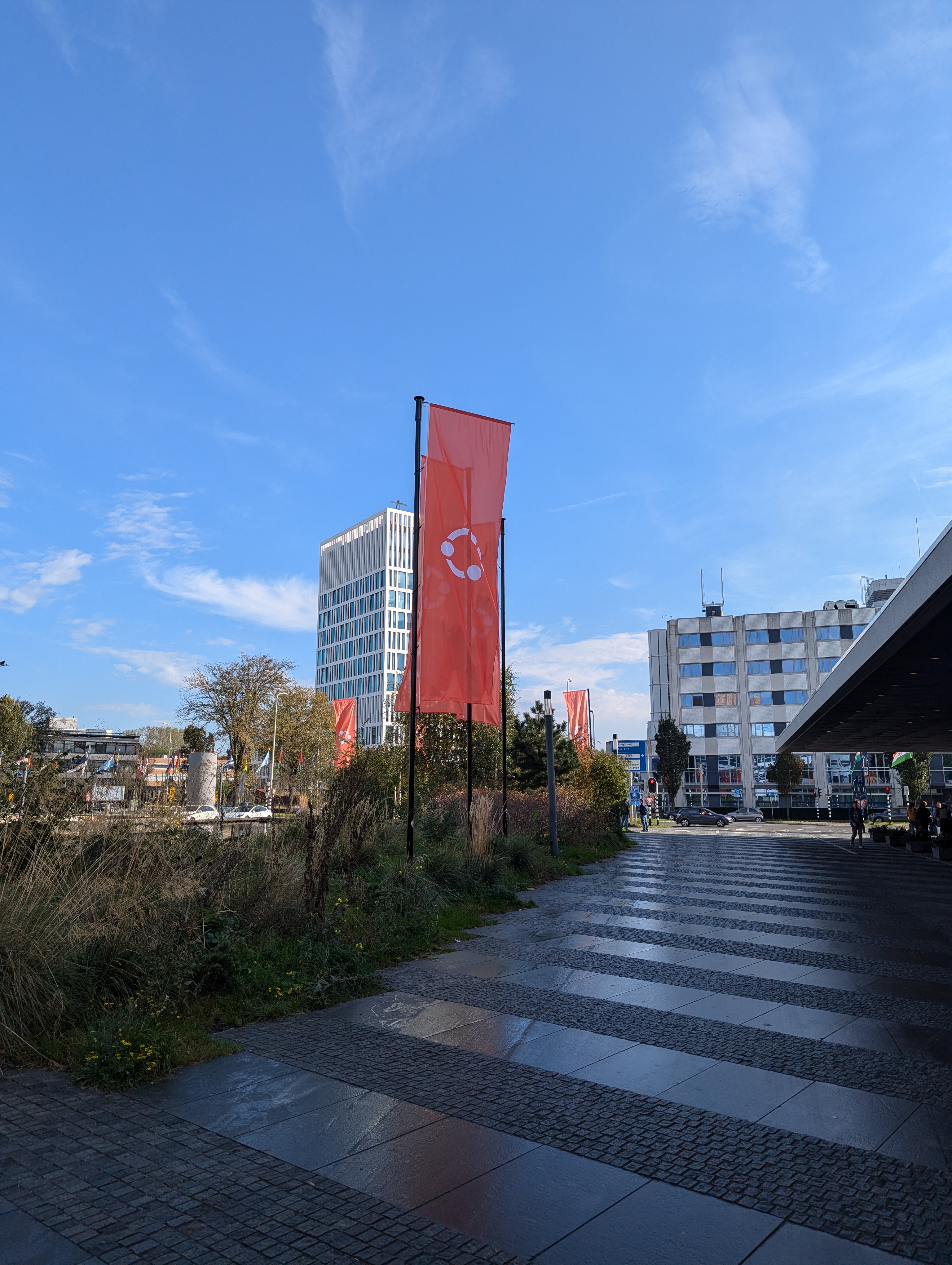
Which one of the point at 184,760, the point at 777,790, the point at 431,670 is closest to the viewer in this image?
the point at 431,670

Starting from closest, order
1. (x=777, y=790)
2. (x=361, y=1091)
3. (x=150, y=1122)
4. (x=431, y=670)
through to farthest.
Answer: (x=150, y=1122) < (x=361, y=1091) < (x=431, y=670) < (x=777, y=790)

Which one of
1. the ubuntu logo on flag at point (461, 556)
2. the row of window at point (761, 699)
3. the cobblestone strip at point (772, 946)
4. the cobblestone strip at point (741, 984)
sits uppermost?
the row of window at point (761, 699)

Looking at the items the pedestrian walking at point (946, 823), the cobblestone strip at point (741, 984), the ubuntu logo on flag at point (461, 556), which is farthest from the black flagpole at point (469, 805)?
the pedestrian walking at point (946, 823)

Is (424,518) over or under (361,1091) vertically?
over

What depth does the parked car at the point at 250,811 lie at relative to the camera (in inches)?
1145

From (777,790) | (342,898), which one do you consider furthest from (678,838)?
(777,790)

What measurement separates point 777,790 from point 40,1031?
82.6m

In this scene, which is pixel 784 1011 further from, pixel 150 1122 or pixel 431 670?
pixel 431 670

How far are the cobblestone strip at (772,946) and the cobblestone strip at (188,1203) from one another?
630cm

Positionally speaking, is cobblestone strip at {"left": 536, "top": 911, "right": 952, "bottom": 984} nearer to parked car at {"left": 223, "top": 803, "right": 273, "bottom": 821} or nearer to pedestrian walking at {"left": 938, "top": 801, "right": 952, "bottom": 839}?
pedestrian walking at {"left": 938, "top": 801, "right": 952, "bottom": 839}

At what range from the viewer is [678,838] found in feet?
117

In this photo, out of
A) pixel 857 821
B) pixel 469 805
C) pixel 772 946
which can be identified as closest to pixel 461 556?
pixel 469 805

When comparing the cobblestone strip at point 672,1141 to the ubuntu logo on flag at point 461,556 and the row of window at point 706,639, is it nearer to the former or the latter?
the ubuntu logo on flag at point 461,556

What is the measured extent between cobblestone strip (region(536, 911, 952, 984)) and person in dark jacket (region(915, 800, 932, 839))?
19.2m
